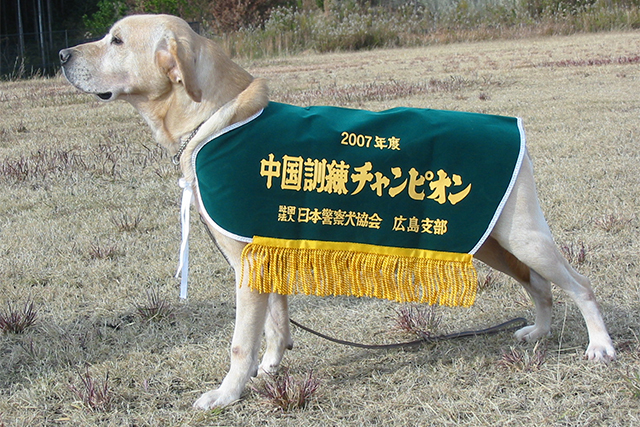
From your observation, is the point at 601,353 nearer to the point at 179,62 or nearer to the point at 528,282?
the point at 528,282

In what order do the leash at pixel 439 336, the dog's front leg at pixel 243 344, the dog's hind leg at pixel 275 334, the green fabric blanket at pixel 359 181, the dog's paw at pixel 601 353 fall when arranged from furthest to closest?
1. the leash at pixel 439 336
2. the dog's hind leg at pixel 275 334
3. the dog's paw at pixel 601 353
4. the dog's front leg at pixel 243 344
5. the green fabric blanket at pixel 359 181

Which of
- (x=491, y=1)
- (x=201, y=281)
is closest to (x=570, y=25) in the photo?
(x=491, y=1)

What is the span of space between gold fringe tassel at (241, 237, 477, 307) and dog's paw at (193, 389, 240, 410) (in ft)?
1.76

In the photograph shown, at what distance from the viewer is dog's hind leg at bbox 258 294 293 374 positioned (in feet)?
11.0

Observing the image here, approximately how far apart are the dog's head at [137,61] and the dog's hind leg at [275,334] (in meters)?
1.16

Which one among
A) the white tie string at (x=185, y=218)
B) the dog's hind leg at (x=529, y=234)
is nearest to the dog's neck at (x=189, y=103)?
the white tie string at (x=185, y=218)

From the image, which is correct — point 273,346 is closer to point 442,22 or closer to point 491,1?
point 442,22

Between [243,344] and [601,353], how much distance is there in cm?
178

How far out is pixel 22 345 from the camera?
11.8 ft

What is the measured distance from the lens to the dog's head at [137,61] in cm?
304

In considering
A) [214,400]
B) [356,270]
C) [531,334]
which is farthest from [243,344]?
[531,334]

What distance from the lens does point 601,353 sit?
3.23 meters

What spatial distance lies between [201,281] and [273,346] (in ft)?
4.08

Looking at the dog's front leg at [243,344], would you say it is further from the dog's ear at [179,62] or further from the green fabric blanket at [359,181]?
the dog's ear at [179,62]
